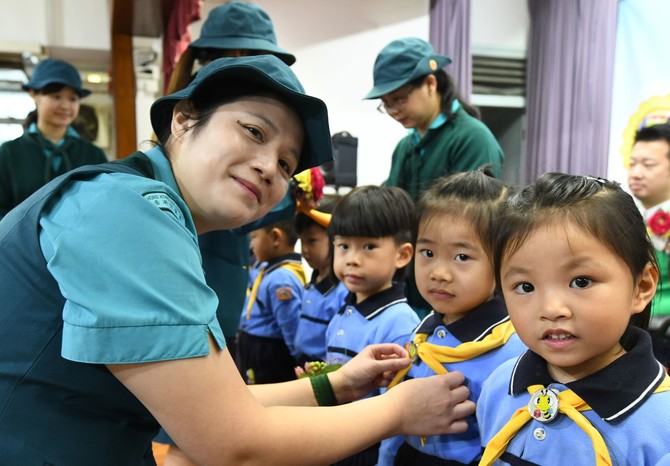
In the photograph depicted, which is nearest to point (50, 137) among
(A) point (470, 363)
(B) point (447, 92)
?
(B) point (447, 92)

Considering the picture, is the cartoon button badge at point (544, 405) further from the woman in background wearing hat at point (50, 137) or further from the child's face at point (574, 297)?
the woman in background wearing hat at point (50, 137)

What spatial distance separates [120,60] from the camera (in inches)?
157

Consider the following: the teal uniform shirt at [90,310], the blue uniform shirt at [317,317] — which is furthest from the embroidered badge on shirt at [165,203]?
the blue uniform shirt at [317,317]

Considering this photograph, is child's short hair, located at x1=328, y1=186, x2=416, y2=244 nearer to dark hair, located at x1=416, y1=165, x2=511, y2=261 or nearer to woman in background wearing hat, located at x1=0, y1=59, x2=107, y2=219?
dark hair, located at x1=416, y1=165, x2=511, y2=261

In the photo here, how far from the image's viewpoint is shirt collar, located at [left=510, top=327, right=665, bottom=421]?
849mm

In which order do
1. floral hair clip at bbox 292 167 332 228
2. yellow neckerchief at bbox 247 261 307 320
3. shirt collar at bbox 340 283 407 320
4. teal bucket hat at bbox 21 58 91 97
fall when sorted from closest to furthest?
shirt collar at bbox 340 283 407 320 → floral hair clip at bbox 292 167 332 228 → yellow neckerchief at bbox 247 261 307 320 → teal bucket hat at bbox 21 58 91 97

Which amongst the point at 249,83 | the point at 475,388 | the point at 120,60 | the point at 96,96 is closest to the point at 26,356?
the point at 249,83

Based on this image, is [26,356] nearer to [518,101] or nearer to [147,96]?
[147,96]

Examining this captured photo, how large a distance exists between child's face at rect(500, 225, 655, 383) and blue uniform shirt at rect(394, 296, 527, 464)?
0.35 metres

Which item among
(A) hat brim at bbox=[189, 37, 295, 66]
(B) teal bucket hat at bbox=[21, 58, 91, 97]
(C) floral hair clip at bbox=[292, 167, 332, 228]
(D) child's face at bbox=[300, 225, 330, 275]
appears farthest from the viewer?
(B) teal bucket hat at bbox=[21, 58, 91, 97]

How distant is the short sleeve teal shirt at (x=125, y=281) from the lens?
0.80 m

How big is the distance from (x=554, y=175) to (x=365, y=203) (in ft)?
3.13

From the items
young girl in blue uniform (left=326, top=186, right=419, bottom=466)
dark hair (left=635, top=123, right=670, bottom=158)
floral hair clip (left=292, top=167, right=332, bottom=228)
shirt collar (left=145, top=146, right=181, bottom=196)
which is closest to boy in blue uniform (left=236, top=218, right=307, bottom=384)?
floral hair clip (left=292, top=167, right=332, bottom=228)

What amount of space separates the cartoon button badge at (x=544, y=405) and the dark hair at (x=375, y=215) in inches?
38.5
